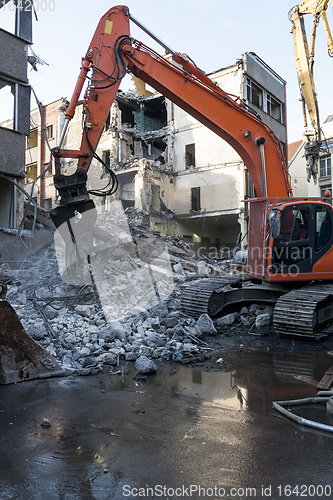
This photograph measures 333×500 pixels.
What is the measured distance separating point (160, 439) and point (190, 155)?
2198 cm

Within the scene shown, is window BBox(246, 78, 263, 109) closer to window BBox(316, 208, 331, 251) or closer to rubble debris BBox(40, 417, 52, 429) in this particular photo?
window BBox(316, 208, 331, 251)

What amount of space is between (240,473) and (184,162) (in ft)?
71.0

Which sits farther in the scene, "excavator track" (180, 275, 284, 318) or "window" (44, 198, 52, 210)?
"window" (44, 198, 52, 210)

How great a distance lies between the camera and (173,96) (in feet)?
23.8

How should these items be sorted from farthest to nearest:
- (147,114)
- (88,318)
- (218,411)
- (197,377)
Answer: (147,114) → (88,318) → (197,377) → (218,411)

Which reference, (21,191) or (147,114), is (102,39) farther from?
(147,114)

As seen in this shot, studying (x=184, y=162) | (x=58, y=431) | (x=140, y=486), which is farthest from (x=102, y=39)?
(x=184, y=162)

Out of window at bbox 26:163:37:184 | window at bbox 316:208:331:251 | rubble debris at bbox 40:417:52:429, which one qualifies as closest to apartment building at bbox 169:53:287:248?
window at bbox 26:163:37:184

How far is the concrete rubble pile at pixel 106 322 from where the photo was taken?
17.7ft

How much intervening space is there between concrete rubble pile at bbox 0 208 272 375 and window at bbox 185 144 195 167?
14.6m

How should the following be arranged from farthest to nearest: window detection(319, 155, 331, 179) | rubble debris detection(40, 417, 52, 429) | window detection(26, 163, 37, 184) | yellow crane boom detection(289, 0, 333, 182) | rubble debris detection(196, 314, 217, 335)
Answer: window detection(319, 155, 331, 179)
window detection(26, 163, 37, 184)
yellow crane boom detection(289, 0, 333, 182)
rubble debris detection(196, 314, 217, 335)
rubble debris detection(40, 417, 52, 429)

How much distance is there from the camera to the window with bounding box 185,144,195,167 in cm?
2306

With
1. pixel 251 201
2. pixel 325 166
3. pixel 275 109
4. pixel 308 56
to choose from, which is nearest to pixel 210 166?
pixel 275 109

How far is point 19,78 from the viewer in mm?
11703
